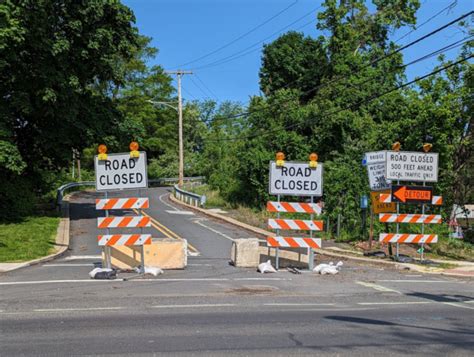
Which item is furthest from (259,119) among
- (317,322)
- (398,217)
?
(317,322)

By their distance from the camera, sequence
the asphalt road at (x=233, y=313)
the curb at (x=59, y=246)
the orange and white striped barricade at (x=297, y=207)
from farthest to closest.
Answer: the curb at (x=59, y=246), the orange and white striped barricade at (x=297, y=207), the asphalt road at (x=233, y=313)

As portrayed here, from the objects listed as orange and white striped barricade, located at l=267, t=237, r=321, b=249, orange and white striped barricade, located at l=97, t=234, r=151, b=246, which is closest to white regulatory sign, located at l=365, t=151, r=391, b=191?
orange and white striped barricade, located at l=267, t=237, r=321, b=249

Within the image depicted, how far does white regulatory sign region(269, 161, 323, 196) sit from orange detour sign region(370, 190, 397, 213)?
358cm

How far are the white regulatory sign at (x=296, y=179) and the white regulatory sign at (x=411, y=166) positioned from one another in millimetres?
Answer: 3202

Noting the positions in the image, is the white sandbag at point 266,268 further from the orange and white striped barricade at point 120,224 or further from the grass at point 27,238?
the grass at point 27,238

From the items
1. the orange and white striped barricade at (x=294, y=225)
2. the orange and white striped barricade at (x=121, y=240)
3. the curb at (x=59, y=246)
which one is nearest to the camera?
the orange and white striped barricade at (x=121, y=240)

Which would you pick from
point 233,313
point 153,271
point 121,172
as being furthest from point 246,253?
point 233,313

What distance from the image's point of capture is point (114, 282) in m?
11.4

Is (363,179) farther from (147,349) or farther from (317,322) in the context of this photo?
(147,349)

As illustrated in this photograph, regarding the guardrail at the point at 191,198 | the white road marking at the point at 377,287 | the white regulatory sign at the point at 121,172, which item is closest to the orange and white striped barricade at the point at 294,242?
the white road marking at the point at 377,287

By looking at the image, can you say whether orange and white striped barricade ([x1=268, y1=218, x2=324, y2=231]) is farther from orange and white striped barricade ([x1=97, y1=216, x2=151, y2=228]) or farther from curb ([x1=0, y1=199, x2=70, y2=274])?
curb ([x1=0, y1=199, x2=70, y2=274])

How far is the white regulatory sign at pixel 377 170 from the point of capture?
54.4ft

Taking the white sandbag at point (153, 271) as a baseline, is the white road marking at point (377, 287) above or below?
below

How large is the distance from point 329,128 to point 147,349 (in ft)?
93.8
